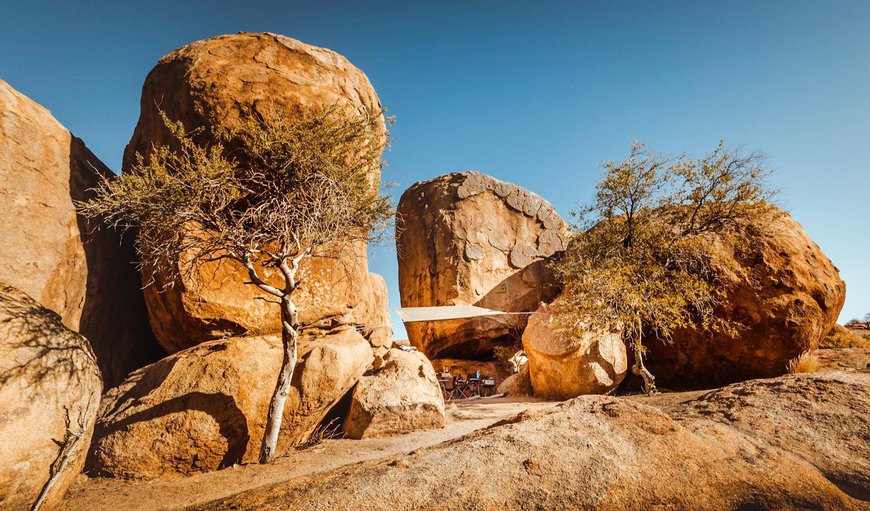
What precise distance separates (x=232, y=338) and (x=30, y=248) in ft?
11.2

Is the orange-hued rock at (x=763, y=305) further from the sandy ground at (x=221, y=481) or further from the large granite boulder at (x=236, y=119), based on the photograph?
the large granite boulder at (x=236, y=119)

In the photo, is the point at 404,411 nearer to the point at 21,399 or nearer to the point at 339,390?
the point at 339,390

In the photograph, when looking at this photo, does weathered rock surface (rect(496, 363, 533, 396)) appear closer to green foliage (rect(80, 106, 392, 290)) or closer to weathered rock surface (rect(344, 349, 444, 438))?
weathered rock surface (rect(344, 349, 444, 438))

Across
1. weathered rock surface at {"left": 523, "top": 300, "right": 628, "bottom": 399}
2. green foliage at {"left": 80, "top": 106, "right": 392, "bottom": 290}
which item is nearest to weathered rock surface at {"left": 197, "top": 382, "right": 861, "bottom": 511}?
green foliage at {"left": 80, "top": 106, "right": 392, "bottom": 290}

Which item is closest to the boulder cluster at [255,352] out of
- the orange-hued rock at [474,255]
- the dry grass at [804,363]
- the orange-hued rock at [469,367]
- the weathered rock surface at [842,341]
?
the dry grass at [804,363]

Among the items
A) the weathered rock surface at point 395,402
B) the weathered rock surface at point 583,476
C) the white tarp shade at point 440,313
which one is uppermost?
the white tarp shade at point 440,313

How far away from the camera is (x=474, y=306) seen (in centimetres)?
1733

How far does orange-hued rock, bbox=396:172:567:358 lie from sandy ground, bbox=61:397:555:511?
9996mm

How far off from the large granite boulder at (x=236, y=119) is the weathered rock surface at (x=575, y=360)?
5.60 meters

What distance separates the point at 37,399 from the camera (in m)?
4.06

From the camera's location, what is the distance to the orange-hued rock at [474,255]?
17.4m

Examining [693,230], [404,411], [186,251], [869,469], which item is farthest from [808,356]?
[186,251]

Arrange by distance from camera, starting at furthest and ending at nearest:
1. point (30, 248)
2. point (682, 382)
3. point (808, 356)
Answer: point (682, 382) < point (808, 356) < point (30, 248)

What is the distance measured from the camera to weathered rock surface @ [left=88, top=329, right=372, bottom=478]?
5625 mm
